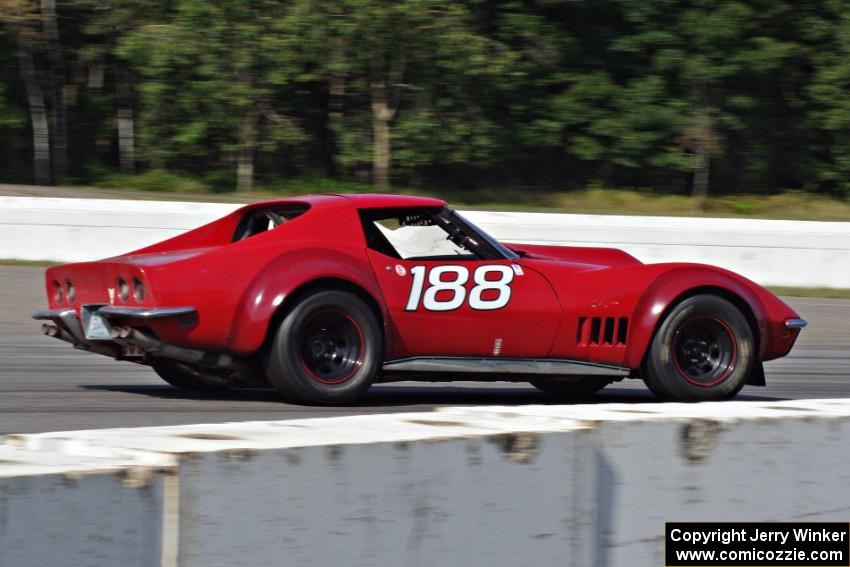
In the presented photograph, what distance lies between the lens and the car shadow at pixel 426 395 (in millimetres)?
7316

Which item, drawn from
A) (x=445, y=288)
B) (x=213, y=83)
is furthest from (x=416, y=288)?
(x=213, y=83)

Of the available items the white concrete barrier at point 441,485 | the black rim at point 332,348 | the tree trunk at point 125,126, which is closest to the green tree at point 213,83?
the tree trunk at point 125,126

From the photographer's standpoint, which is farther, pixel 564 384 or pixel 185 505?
pixel 564 384

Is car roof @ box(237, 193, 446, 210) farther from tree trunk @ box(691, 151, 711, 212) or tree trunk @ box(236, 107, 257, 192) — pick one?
tree trunk @ box(691, 151, 711, 212)

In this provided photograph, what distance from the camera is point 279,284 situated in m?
6.43

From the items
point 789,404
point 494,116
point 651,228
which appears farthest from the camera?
point 494,116

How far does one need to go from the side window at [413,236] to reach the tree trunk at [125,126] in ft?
74.5

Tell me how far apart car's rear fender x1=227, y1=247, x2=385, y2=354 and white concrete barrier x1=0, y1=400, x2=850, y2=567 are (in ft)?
9.30

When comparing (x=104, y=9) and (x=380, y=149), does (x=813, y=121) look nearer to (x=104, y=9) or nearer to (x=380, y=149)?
(x=380, y=149)

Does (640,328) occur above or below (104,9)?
below

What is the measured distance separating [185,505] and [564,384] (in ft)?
17.8

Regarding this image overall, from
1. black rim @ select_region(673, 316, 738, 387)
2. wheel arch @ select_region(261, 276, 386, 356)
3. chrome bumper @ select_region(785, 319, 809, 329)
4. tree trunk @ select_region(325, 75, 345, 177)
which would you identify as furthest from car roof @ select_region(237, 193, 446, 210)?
tree trunk @ select_region(325, 75, 345, 177)

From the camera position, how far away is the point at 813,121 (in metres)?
30.8

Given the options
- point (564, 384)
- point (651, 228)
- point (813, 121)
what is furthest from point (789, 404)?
point (813, 121)
